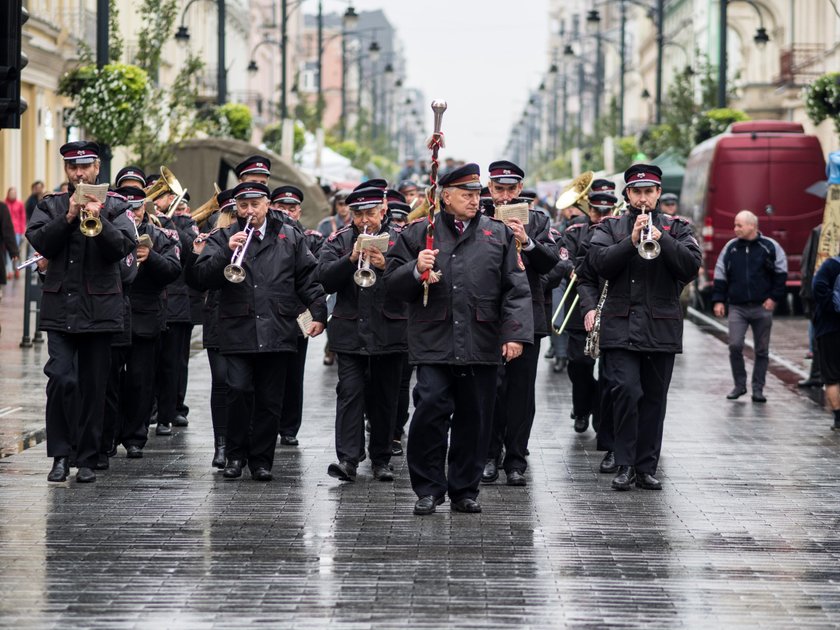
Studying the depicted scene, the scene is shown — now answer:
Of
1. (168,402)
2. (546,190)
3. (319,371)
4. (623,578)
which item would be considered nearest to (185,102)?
(319,371)

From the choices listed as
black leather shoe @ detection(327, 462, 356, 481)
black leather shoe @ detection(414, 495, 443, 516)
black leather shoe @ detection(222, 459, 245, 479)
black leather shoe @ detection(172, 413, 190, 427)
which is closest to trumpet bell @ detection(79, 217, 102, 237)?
black leather shoe @ detection(222, 459, 245, 479)

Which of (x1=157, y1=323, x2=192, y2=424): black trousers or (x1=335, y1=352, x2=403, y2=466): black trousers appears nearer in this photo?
(x1=335, y1=352, x2=403, y2=466): black trousers

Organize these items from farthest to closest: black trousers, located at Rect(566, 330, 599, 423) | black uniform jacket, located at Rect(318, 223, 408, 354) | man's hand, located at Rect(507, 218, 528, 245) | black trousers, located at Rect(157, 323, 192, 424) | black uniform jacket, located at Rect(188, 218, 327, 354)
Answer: black trousers, located at Rect(566, 330, 599, 423) → black trousers, located at Rect(157, 323, 192, 424) → black uniform jacket, located at Rect(318, 223, 408, 354) → black uniform jacket, located at Rect(188, 218, 327, 354) → man's hand, located at Rect(507, 218, 528, 245)

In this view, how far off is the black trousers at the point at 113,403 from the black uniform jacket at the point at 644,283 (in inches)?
128

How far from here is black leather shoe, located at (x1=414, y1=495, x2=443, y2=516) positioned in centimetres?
1000

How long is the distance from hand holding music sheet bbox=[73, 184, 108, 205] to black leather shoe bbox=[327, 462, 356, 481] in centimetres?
218

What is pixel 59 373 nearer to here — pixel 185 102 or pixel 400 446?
pixel 400 446

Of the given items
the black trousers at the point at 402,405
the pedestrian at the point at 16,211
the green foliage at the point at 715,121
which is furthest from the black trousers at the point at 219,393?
the green foliage at the point at 715,121

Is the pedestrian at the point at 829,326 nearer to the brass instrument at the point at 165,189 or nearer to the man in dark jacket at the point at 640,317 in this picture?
the man in dark jacket at the point at 640,317

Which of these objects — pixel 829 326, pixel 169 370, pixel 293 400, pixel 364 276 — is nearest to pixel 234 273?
pixel 364 276

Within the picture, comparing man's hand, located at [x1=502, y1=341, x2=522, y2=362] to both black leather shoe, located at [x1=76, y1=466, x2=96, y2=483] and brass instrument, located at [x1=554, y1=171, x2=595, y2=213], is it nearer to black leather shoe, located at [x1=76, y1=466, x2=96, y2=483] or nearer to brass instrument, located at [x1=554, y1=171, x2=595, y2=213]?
black leather shoe, located at [x1=76, y1=466, x2=96, y2=483]

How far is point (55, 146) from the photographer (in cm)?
4544

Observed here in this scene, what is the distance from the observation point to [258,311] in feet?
36.8

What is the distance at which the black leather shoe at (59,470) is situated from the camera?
11.1m
